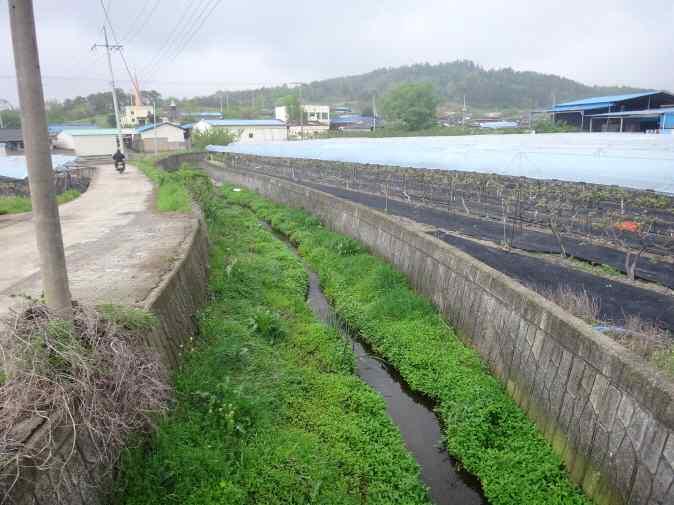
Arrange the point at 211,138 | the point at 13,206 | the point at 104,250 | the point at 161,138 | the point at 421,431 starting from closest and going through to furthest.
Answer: the point at 421,431
the point at 104,250
the point at 13,206
the point at 211,138
the point at 161,138

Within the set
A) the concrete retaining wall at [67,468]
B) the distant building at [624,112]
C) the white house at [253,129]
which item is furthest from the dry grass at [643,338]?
the white house at [253,129]

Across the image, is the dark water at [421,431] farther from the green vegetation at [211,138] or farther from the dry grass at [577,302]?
the green vegetation at [211,138]

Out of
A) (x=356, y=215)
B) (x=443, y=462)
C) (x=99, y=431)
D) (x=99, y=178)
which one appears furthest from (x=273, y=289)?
(x=99, y=178)

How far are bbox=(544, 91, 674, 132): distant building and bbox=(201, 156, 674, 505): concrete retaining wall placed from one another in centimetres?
2840

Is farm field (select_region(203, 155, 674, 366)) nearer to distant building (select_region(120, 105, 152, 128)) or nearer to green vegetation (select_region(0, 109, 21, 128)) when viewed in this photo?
distant building (select_region(120, 105, 152, 128))

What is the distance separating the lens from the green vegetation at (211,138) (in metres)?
63.5

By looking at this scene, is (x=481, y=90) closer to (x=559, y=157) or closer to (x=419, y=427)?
(x=559, y=157)

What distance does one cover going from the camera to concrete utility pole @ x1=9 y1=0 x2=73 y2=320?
400 centimetres

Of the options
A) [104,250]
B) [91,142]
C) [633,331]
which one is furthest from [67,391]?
[91,142]

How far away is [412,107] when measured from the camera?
7244 centimetres

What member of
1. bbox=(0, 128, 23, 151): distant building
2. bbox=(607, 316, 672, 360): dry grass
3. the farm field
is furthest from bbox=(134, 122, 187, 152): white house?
bbox=(607, 316, 672, 360): dry grass

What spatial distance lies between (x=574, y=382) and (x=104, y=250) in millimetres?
9748

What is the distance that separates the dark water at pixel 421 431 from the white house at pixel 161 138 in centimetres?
5876

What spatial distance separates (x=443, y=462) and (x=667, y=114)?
3051 cm
